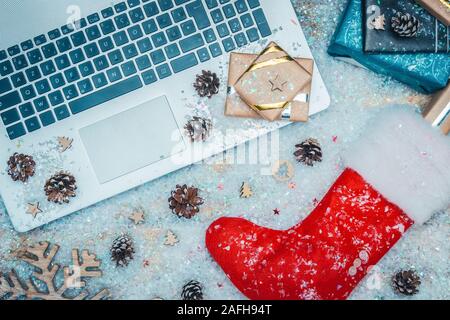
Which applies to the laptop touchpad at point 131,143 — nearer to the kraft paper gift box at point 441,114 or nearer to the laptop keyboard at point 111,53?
the laptop keyboard at point 111,53

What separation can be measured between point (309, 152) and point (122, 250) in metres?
0.38

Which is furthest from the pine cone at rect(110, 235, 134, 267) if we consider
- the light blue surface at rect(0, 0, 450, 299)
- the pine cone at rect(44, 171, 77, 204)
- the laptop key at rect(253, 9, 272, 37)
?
the laptop key at rect(253, 9, 272, 37)

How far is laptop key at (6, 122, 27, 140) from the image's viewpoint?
0.80 m

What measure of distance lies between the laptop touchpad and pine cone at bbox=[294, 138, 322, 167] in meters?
0.21

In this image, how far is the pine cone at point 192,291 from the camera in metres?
0.87

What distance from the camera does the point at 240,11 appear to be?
0.81 meters

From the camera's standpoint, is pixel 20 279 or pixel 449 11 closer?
pixel 449 11

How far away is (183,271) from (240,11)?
1.53 feet

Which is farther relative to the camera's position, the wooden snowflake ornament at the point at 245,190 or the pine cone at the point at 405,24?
the wooden snowflake ornament at the point at 245,190

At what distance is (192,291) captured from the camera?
2.84 ft

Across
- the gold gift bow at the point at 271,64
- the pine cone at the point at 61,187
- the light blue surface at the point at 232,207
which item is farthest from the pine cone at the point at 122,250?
the gold gift bow at the point at 271,64

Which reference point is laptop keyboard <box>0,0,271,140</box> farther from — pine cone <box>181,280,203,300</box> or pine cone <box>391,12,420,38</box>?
pine cone <box>181,280,203,300</box>
